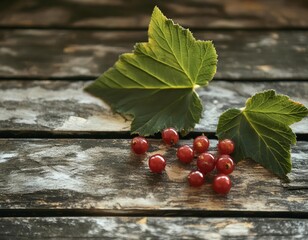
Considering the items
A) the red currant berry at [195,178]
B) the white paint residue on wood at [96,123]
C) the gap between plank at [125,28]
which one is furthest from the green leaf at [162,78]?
the gap between plank at [125,28]

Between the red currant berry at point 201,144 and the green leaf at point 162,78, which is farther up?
the green leaf at point 162,78

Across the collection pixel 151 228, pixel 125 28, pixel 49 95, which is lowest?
pixel 151 228

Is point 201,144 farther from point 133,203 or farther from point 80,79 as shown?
point 80,79

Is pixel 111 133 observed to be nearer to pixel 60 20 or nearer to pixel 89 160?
pixel 89 160

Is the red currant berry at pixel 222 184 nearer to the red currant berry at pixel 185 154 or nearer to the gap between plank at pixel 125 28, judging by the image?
the red currant berry at pixel 185 154

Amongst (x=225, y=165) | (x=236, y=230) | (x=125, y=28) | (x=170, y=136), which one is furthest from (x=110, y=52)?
(x=236, y=230)

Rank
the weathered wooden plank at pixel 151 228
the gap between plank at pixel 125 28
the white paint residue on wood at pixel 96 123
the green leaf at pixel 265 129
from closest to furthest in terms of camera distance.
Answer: the weathered wooden plank at pixel 151 228 → the green leaf at pixel 265 129 → the white paint residue on wood at pixel 96 123 → the gap between plank at pixel 125 28

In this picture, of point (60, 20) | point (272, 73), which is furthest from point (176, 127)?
point (60, 20)
